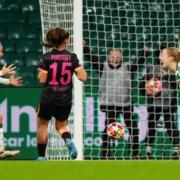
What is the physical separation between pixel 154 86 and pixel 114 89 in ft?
1.45

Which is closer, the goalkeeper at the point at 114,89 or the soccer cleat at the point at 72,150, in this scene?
the soccer cleat at the point at 72,150

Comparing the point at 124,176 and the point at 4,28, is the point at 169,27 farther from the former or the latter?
the point at 124,176

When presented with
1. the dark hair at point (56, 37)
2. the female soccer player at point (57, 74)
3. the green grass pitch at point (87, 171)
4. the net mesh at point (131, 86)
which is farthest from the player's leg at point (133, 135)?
the green grass pitch at point (87, 171)

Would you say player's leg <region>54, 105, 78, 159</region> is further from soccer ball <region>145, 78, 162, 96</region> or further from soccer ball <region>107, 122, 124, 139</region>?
soccer ball <region>145, 78, 162, 96</region>

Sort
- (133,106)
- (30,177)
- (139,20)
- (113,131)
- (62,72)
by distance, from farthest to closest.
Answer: (139,20) < (133,106) < (113,131) < (62,72) < (30,177)

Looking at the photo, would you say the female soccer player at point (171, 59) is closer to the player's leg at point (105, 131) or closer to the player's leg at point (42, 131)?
the player's leg at point (105, 131)

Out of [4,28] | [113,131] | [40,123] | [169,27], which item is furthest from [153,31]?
[40,123]

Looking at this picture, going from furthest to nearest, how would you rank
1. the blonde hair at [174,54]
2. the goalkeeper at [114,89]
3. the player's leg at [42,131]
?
the goalkeeper at [114,89], the blonde hair at [174,54], the player's leg at [42,131]

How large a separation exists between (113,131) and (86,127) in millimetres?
981

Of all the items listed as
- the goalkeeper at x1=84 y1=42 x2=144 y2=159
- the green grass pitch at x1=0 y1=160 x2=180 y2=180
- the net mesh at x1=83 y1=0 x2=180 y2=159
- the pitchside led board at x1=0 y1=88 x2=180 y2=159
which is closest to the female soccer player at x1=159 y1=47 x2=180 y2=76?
the net mesh at x1=83 y1=0 x2=180 y2=159

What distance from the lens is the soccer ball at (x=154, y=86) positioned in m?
10.6

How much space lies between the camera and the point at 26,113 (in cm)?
1181

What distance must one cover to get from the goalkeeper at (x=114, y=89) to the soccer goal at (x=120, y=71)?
0.01m

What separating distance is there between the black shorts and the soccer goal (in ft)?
3.92
